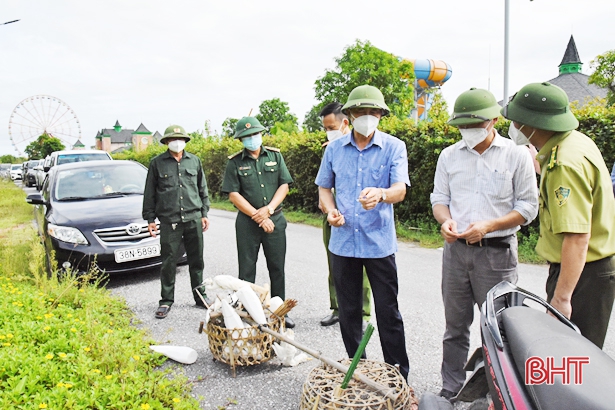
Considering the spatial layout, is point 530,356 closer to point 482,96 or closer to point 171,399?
point 482,96

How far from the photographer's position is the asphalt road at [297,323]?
3164 millimetres

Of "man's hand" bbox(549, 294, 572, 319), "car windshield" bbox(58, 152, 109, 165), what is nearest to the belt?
"man's hand" bbox(549, 294, 572, 319)

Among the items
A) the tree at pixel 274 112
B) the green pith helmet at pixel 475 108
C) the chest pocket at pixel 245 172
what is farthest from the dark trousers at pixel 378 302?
the tree at pixel 274 112

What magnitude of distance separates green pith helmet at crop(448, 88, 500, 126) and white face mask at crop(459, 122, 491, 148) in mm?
65

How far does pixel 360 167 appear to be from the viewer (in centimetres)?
303

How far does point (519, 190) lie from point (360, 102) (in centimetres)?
114

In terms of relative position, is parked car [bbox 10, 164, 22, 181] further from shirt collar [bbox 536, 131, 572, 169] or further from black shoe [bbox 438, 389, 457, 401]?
shirt collar [bbox 536, 131, 572, 169]

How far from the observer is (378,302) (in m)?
3.01

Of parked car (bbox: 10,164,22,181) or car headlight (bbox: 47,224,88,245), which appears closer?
car headlight (bbox: 47,224,88,245)

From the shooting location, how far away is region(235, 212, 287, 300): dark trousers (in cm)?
430

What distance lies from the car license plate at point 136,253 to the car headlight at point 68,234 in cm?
44

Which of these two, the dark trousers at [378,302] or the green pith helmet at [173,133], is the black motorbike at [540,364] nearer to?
the dark trousers at [378,302]

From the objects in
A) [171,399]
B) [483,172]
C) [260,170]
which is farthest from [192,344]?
[483,172]

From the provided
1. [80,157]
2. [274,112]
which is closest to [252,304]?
[80,157]
